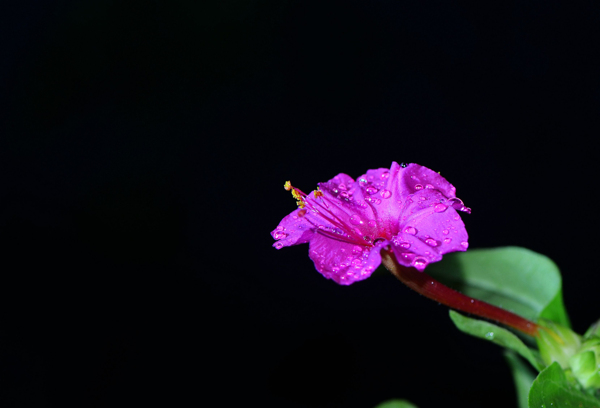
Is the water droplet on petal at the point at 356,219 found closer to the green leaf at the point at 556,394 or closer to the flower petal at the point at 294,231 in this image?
the flower petal at the point at 294,231

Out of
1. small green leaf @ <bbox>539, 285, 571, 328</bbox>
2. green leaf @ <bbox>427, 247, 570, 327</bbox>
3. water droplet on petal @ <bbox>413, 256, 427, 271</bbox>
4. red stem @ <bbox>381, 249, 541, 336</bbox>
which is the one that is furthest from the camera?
green leaf @ <bbox>427, 247, 570, 327</bbox>

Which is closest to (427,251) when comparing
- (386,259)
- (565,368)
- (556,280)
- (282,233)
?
(386,259)

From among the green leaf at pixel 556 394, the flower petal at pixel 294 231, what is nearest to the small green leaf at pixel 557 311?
the green leaf at pixel 556 394

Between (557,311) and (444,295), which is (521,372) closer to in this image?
(557,311)

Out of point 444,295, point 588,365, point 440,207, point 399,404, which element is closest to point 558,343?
point 588,365

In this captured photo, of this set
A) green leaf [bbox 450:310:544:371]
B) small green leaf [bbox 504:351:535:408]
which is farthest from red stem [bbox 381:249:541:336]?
small green leaf [bbox 504:351:535:408]

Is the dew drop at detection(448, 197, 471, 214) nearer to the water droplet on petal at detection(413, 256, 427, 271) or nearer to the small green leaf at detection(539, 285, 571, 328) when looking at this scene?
the water droplet on petal at detection(413, 256, 427, 271)
